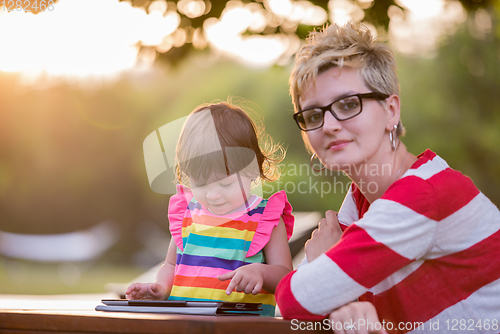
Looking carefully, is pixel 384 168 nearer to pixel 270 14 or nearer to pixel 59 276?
pixel 270 14

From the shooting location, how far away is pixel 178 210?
1.74 metres

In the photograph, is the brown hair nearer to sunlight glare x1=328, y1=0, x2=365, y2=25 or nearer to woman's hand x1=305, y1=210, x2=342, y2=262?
woman's hand x1=305, y1=210, x2=342, y2=262

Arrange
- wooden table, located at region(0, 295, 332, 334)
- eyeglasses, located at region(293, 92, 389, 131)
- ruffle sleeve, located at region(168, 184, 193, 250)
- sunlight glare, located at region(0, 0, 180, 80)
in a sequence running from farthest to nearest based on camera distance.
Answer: sunlight glare, located at region(0, 0, 180, 80)
ruffle sleeve, located at region(168, 184, 193, 250)
eyeglasses, located at region(293, 92, 389, 131)
wooden table, located at region(0, 295, 332, 334)

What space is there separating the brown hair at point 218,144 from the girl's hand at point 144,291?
0.44 m

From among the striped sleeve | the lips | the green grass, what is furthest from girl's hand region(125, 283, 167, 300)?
the green grass

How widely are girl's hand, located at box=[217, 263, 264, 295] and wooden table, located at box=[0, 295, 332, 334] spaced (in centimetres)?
40

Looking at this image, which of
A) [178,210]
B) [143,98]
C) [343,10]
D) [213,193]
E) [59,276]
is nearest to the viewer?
[213,193]

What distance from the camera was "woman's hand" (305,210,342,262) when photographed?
125 centimetres

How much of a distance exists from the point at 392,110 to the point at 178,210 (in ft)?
3.11

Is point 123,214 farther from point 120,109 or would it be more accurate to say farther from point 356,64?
point 356,64

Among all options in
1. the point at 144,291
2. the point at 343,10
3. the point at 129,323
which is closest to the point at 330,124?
the point at 129,323

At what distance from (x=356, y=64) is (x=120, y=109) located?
43.0 ft

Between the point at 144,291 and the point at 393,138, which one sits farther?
the point at 144,291

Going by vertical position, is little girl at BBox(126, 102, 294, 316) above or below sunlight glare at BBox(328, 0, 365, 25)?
below
